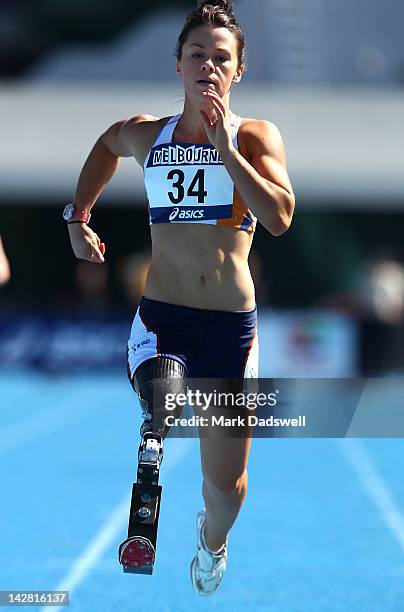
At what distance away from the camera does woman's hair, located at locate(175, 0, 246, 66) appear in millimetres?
4449

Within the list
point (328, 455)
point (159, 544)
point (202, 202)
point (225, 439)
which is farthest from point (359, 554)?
point (328, 455)

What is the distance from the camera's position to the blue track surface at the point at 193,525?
5.60m

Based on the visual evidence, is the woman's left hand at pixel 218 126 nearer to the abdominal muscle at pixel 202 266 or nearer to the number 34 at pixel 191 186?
the number 34 at pixel 191 186

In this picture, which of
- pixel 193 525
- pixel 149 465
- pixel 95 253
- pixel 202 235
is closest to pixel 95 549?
pixel 193 525

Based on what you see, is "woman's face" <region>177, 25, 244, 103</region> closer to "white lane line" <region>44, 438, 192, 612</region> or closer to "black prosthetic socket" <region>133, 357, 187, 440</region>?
"black prosthetic socket" <region>133, 357, 187, 440</region>

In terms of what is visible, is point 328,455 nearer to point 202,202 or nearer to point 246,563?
point 246,563

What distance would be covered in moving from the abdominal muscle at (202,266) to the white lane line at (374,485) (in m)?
2.86

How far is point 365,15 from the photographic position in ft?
86.0

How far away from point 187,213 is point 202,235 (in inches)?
4.1

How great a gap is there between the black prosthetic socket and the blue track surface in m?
1.27

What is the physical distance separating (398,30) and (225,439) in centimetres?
2305

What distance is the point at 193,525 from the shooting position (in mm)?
7496

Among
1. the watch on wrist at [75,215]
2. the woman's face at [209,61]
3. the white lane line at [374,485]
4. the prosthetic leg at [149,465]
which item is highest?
the woman's face at [209,61]

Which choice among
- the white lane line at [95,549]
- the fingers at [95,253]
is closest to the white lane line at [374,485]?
the white lane line at [95,549]
